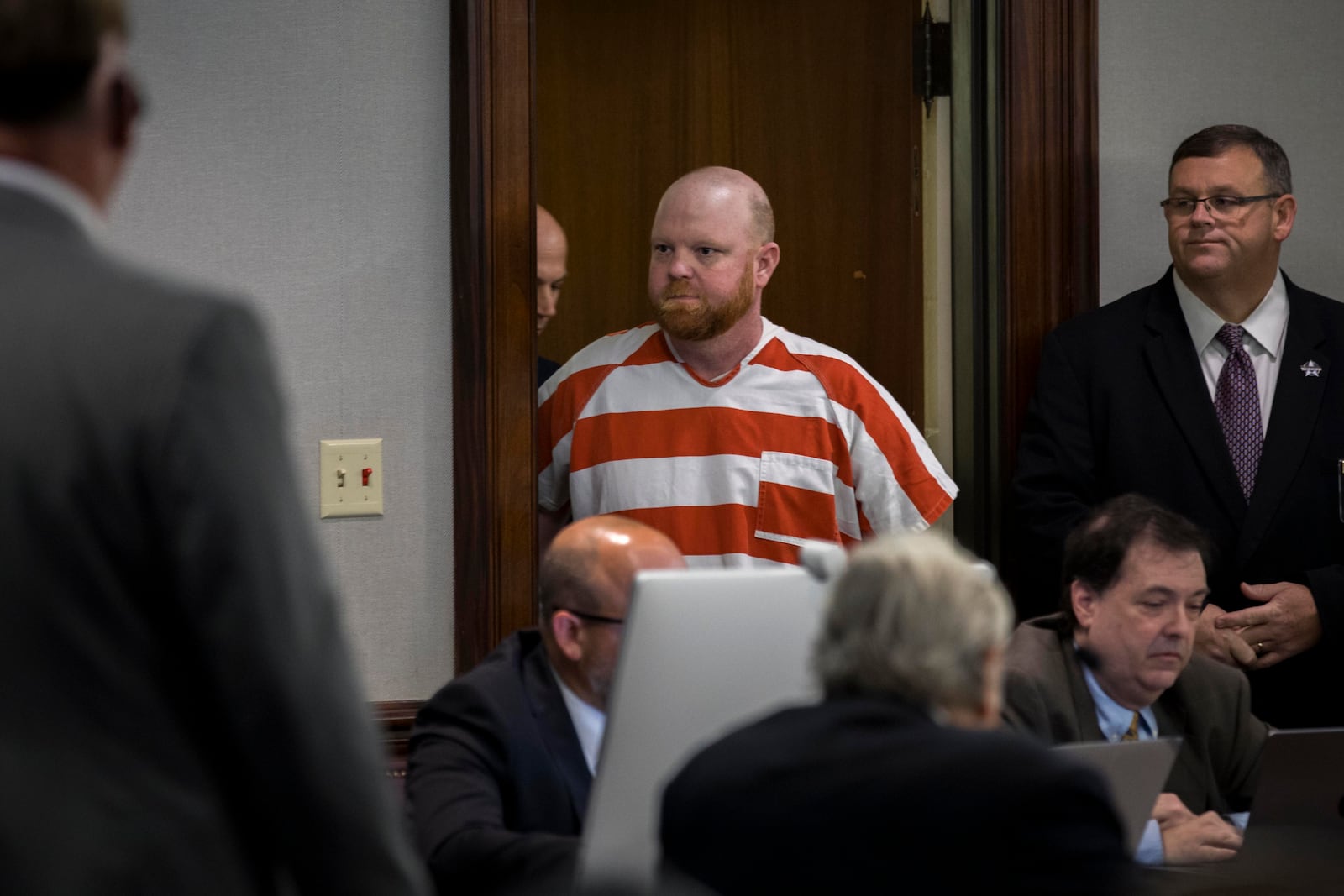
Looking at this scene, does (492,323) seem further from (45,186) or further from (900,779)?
(45,186)

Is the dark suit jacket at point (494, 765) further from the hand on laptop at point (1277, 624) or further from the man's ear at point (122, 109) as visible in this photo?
the hand on laptop at point (1277, 624)

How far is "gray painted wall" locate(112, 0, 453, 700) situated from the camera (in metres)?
2.79

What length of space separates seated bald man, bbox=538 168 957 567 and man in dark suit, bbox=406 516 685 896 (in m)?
0.94

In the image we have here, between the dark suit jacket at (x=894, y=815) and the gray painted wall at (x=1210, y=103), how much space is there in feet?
7.18

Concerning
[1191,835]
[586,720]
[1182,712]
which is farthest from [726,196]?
[1191,835]

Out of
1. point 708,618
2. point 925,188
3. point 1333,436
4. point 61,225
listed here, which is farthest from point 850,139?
point 61,225

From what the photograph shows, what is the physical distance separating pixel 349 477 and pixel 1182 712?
145cm

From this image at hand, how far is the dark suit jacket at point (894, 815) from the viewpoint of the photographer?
3.64 ft

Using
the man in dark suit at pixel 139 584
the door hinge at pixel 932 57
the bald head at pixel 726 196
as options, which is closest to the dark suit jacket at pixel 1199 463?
the bald head at pixel 726 196

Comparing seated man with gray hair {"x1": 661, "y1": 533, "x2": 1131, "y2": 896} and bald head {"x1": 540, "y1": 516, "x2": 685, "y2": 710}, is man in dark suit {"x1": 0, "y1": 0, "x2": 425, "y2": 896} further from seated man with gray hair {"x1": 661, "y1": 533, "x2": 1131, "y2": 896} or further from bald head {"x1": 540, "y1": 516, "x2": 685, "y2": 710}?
bald head {"x1": 540, "y1": 516, "x2": 685, "y2": 710}

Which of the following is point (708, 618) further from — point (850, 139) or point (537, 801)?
point (850, 139)

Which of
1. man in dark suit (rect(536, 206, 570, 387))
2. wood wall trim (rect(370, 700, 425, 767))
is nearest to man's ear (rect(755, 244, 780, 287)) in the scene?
man in dark suit (rect(536, 206, 570, 387))

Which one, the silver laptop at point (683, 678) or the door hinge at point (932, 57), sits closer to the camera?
the silver laptop at point (683, 678)

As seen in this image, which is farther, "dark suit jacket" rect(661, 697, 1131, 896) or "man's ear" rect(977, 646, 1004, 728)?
"man's ear" rect(977, 646, 1004, 728)
